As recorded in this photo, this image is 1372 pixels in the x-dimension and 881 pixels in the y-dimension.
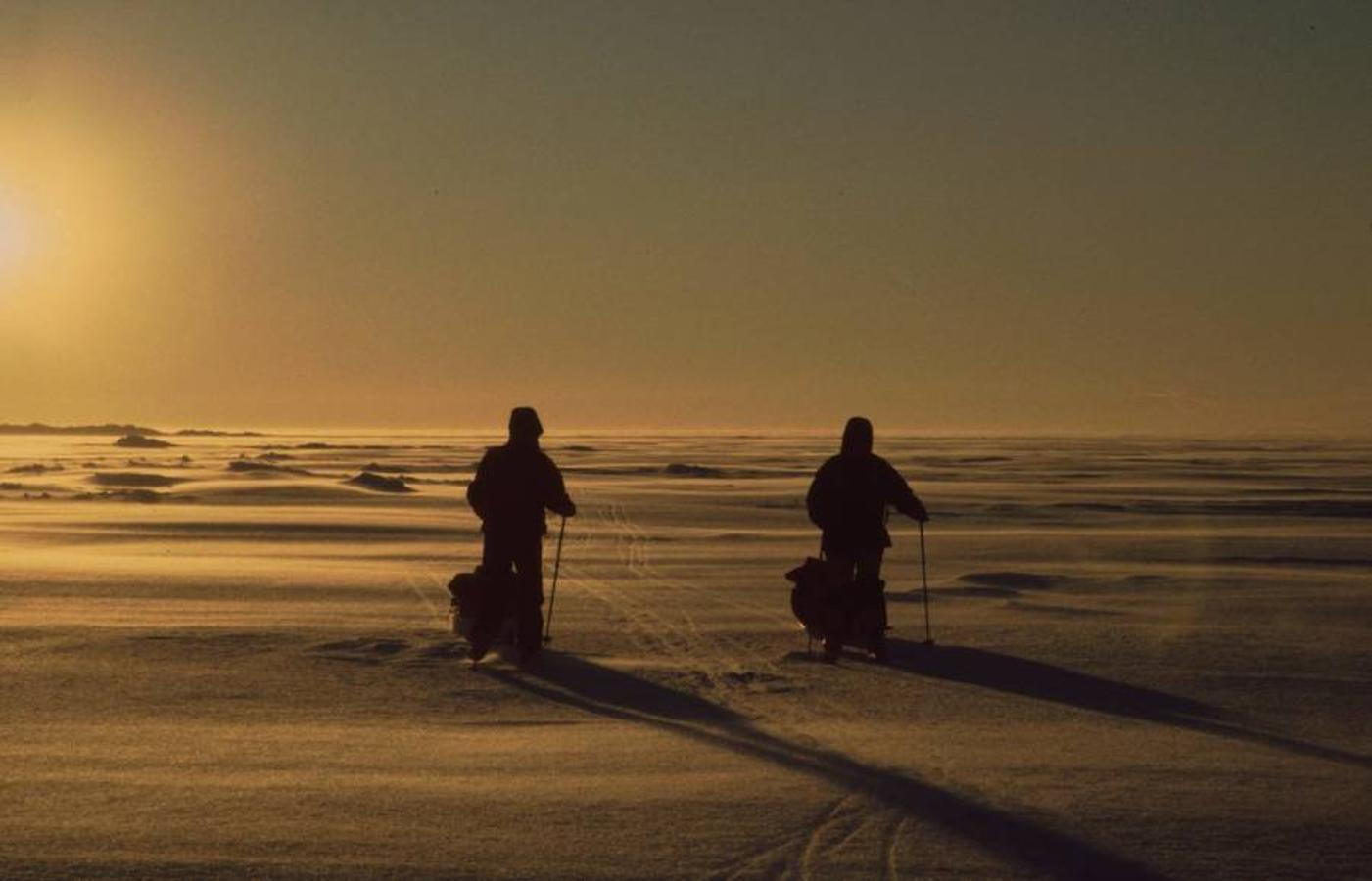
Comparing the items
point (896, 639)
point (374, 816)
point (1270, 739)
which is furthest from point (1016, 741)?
point (896, 639)

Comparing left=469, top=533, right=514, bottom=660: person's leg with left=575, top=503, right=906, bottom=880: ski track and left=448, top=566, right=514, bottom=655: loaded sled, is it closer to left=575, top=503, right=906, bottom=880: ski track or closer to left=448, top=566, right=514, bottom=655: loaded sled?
left=448, top=566, right=514, bottom=655: loaded sled

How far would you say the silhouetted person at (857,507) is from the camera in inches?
506

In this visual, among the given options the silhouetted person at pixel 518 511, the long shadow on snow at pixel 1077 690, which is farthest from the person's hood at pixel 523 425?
the long shadow on snow at pixel 1077 690

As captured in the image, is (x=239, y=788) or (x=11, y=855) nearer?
(x=11, y=855)

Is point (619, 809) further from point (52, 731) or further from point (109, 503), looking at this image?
point (109, 503)

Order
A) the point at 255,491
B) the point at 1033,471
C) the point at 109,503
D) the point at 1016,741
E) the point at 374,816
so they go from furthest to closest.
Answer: the point at 1033,471 < the point at 255,491 < the point at 109,503 < the point at 1016,741 < the point at 374,816

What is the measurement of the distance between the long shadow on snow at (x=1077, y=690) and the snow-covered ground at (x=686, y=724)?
0.04 metres

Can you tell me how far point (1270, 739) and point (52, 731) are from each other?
262 inches

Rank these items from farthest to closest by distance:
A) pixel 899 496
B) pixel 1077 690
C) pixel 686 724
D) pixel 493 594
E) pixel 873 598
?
1. pixel 899 496
2. pixel 873 598
3. pixel 493 594
4. pixel 1077 690
5. pixel 686 724

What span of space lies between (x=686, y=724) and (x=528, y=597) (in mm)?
3164

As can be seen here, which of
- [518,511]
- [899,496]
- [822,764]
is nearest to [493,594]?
[518,511]

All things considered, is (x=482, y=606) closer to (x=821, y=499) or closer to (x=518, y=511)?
(x=518, y=511)

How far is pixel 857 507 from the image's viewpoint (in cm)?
1294

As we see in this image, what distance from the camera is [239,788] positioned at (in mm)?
7645
